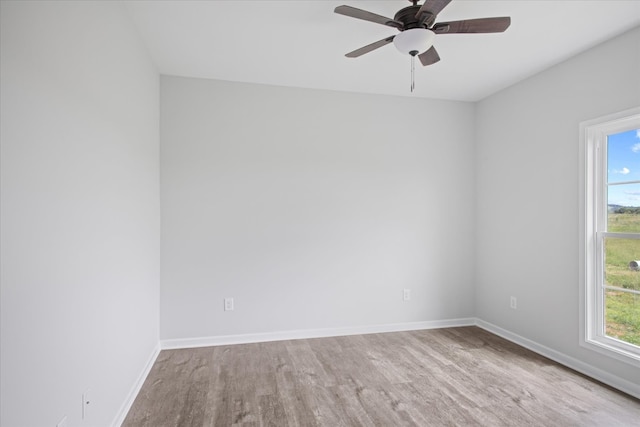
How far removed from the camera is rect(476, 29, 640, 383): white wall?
2.65m

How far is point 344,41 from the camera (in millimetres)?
2676

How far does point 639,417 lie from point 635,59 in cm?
241

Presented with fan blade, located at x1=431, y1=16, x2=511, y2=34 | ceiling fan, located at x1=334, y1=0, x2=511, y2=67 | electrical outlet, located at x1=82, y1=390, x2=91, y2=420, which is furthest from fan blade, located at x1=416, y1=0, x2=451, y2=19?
electrical outlet, located at x1=82, y1=390, x2=91, y2=420

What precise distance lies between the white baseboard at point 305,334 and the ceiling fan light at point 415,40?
2779 millimetres

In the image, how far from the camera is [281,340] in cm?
349

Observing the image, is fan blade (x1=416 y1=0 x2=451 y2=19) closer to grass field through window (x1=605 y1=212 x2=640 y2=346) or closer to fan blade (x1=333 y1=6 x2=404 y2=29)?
fan blade (x1=333 y1=6 x2=404 y2=29)

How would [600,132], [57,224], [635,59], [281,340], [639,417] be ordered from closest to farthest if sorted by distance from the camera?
[57,224] → [639,417] → [635,59] → [600,132] → [281,340]

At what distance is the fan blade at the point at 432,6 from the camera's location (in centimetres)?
174

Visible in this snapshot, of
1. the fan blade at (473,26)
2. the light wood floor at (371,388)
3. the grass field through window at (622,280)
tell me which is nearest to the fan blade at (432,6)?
the fan blade at (473,26)

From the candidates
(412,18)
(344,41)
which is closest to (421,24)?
(412,18)

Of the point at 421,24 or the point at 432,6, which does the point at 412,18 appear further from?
the point at 432,6

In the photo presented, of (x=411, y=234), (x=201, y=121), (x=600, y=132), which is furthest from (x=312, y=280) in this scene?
(x=600, y=132)

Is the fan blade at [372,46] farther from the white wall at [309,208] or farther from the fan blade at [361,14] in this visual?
the white wall at [309,208]

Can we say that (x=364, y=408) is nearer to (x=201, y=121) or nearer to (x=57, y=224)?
(x=57, y=224)
